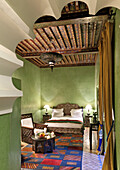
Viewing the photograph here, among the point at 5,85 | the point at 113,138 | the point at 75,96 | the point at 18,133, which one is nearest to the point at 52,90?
the point at 75,96

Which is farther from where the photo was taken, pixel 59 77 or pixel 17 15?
pixel 59 77

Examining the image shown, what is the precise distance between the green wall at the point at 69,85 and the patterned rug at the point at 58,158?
3.47 meters

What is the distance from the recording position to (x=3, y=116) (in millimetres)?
974

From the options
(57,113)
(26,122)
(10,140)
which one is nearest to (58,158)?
(26,122)

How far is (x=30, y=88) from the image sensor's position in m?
7.23

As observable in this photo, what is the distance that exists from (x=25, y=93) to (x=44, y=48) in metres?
2.28

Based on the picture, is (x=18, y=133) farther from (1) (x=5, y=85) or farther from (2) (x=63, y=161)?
(2) (x=63, y=161)

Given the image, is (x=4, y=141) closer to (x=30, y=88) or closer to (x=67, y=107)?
(x=30, y=88)

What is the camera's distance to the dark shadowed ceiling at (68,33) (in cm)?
327

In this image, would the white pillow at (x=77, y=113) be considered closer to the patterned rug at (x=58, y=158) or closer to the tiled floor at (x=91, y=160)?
the patterned rug at (x=58, y=158)

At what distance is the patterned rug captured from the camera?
3.38m

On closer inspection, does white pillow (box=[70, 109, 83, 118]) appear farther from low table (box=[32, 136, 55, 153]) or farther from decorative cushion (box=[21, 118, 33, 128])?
low table (box=[32, 136, 55, 153])

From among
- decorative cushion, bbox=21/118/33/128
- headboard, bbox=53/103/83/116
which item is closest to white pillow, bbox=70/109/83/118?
headboard, bbox=53/103/83/116

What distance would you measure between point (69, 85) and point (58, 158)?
5.00 metres
